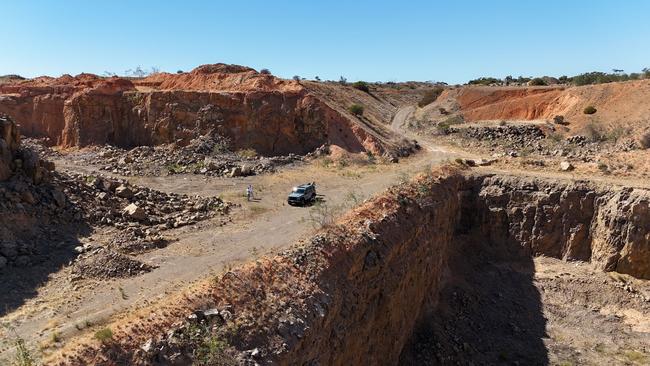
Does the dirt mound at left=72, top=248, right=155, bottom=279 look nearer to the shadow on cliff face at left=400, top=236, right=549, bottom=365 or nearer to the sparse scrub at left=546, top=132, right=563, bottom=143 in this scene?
the shadow on cliff face at left=400, top=236, right=549, bottom=365

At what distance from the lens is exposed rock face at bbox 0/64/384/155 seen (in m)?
47.5

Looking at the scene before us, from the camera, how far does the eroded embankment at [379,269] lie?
13.9m

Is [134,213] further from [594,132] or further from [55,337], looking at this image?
[594,132]

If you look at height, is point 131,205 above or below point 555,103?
below

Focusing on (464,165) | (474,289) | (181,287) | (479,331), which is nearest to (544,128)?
(464,165)

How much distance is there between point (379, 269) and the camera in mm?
20875

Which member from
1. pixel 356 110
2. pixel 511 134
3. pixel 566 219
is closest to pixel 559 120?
pixel 511 134

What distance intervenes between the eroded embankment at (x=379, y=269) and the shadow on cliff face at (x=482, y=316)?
37 cm

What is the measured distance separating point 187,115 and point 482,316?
32.6 meters

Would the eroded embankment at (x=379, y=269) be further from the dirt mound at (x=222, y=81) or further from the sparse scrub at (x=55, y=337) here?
the dirt mound at (x=222, y=81)

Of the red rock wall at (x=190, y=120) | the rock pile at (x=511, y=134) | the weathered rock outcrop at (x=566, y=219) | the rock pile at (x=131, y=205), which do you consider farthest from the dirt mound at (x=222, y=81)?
the weathered rock outcrop at (x=566, y=219)

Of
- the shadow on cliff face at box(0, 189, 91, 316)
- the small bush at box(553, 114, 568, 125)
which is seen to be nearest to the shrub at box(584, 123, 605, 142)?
the small bush at box(553, 114, 568, 125)

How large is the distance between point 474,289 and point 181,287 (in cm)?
1926

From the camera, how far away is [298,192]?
31125 mm
